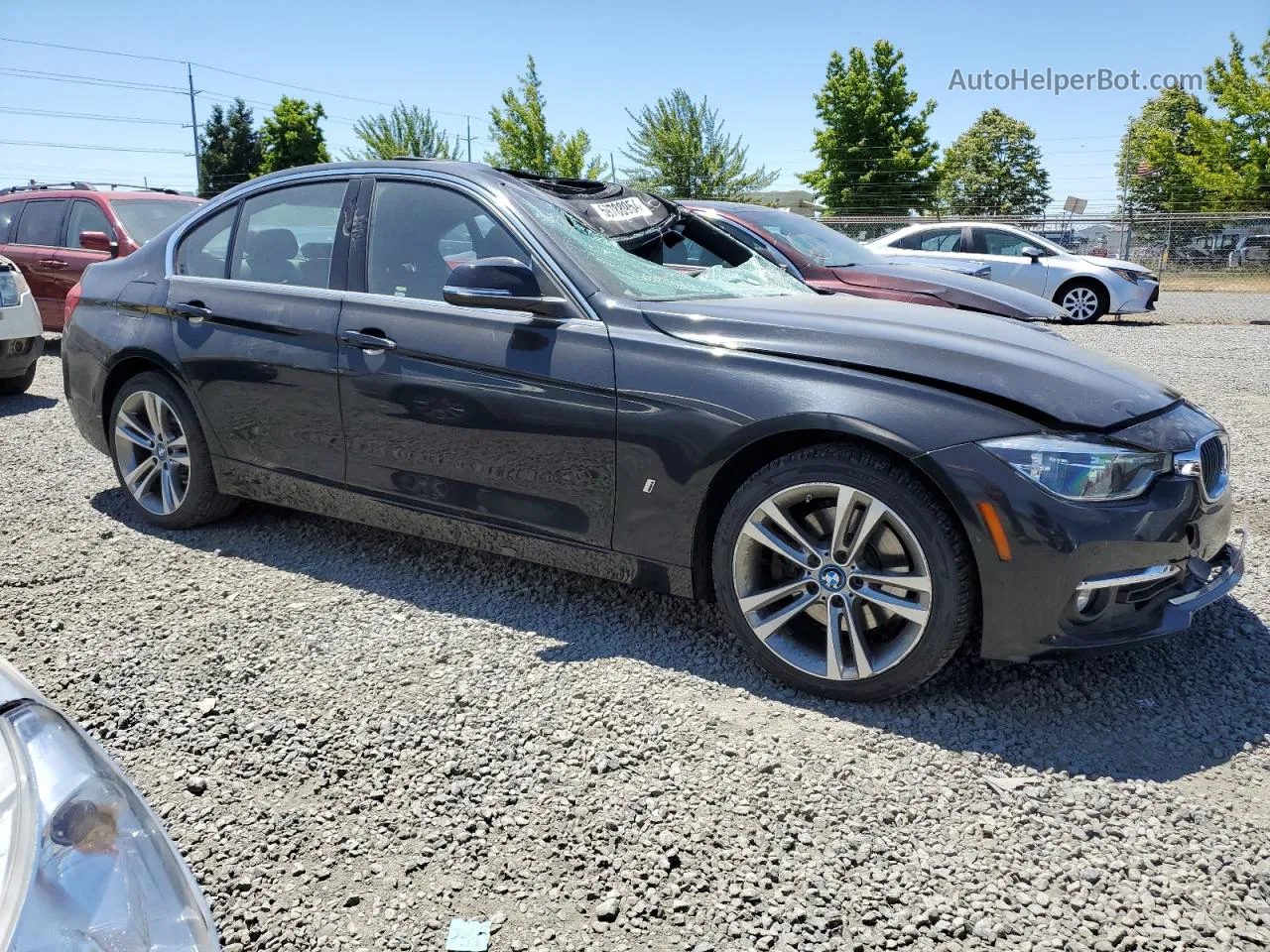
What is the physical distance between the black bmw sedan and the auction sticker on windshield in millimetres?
20

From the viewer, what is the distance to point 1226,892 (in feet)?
7.29

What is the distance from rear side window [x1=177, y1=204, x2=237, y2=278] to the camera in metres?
4.49

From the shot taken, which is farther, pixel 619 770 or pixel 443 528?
pixel 443 528

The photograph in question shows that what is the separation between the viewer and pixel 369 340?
151 inches

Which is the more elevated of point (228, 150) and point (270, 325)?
point (228, 150)

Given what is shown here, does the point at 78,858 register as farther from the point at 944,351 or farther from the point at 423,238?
the point at 423,238

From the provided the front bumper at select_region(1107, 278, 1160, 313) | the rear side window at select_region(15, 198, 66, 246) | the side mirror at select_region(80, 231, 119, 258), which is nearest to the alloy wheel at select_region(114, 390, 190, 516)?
the side mirror at select_region(80, 231, 119, 258)

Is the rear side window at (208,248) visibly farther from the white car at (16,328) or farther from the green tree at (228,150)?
the green tree at (228,150)

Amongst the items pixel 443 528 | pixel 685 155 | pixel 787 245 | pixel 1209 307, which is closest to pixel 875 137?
pixel 685 155

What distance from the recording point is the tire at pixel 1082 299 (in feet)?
49.0

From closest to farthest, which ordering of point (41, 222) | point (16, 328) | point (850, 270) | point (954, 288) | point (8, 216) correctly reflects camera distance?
point (954, 288)
point (16, 328)
point (850, 270)
point (41, 222)
point (8, 216)

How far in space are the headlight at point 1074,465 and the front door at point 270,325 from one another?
8.19ft

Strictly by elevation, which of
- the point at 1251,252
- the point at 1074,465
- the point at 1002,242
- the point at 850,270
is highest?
the point at 1251,252

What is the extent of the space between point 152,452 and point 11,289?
4.76 meters
